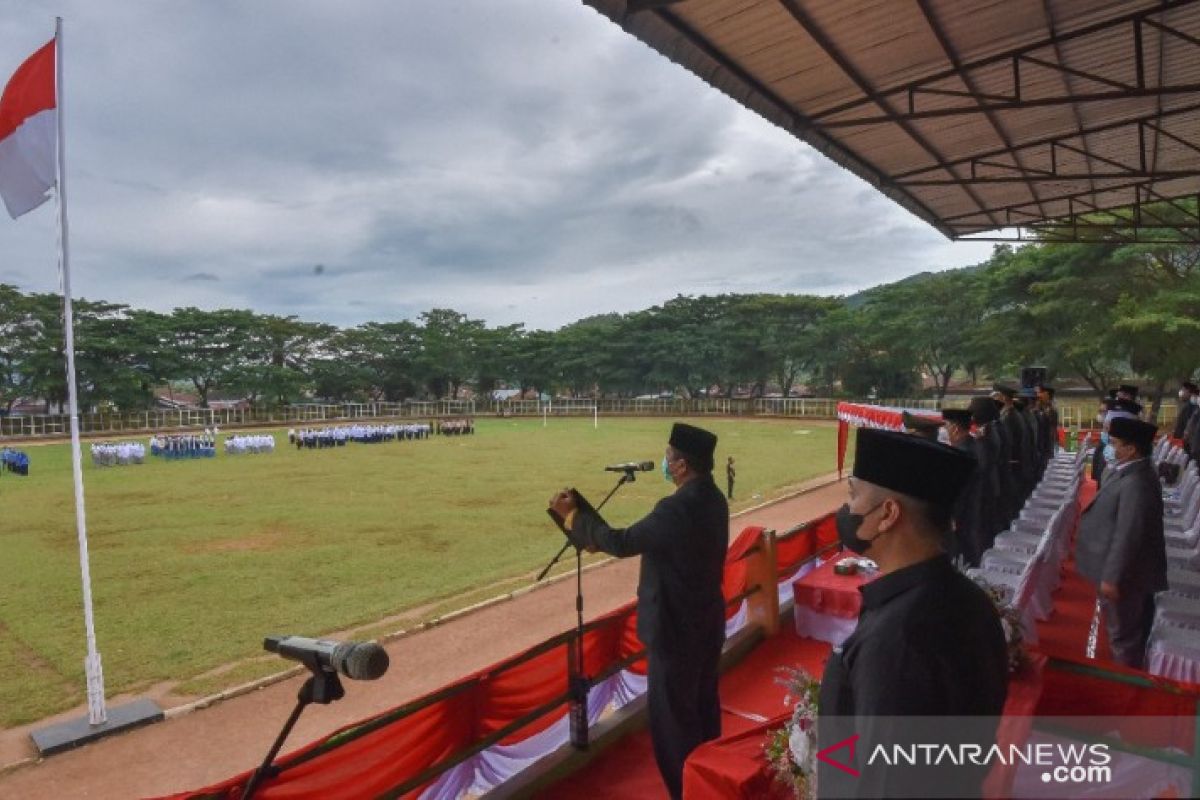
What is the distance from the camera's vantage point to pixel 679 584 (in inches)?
131

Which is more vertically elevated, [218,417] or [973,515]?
[973,515]

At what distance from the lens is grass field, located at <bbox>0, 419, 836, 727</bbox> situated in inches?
321

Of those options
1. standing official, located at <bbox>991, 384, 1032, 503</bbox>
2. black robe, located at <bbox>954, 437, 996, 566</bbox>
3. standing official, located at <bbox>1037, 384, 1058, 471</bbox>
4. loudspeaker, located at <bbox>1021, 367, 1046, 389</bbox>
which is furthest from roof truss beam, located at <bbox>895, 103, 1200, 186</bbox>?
loudspeaker, located at <bbox>1021, 367, 1046, 389</bbox>

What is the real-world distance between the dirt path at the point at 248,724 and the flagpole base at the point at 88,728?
0.08 meters

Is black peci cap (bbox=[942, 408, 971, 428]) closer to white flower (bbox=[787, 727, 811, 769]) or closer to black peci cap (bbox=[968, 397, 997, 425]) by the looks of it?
black peci cap (bbox=[968, 397, 997, 425])

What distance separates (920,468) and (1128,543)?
350 cm

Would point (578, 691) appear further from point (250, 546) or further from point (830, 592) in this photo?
point (250, 546)

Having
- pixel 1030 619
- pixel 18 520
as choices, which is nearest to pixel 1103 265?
pixel 1030 619

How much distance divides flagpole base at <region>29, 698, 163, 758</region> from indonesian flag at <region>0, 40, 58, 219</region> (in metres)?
4.35

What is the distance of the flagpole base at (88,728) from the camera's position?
593 centimetres

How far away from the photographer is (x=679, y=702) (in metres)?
3.36

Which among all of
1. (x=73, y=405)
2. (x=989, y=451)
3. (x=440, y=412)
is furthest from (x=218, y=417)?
(x=989, y=451)

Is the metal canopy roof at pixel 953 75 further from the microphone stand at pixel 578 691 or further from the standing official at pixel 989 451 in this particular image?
the microphone stand at pixel 578 691

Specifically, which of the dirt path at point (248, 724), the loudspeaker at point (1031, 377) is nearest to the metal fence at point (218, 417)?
the dirt path at point (248, 724)
